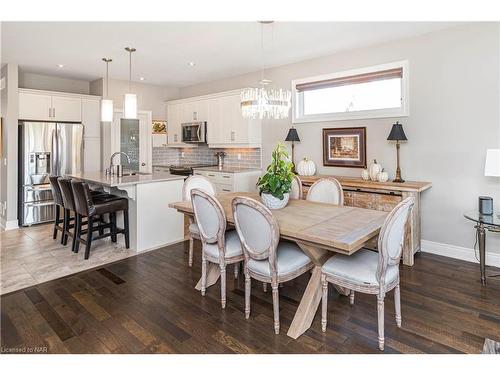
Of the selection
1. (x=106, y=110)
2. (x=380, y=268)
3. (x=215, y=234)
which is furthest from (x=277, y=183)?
(x=106, y=110)

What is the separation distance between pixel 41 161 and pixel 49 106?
997 mm

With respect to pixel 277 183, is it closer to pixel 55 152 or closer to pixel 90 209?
pixel 90 209

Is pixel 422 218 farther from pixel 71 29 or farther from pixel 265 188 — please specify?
pixel 71 29

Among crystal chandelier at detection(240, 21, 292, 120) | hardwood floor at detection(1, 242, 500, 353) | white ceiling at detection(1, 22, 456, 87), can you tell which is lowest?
hardwood floor at detection(1, 242, 500, 353)

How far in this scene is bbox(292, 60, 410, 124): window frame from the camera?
408 cm

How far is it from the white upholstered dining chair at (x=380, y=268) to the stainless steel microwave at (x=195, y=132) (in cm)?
452

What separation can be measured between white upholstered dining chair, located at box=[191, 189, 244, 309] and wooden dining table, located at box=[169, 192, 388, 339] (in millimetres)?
120

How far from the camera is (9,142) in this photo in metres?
5.13

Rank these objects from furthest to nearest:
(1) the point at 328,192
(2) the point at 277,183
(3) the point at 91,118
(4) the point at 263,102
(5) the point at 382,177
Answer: (3) the point at 91,118 → (5) the point at 382,177 → (1) the point at 328,192 → (4) the point at 263,102 → (2) the point at 277,183

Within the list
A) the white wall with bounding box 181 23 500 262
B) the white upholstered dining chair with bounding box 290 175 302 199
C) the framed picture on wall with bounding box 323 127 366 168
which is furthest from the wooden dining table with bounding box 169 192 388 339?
the framed picture on wall with bounding box 323 127 366 168

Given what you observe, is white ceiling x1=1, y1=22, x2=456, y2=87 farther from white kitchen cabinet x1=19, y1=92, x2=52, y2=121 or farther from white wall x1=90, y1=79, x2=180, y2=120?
white wall x1=90, y1=79, x2=180, y2=120

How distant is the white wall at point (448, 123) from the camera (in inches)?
138

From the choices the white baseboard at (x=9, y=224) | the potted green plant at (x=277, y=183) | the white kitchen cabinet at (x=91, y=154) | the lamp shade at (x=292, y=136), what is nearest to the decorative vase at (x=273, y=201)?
the potted green plant at (x=277, y=183)
